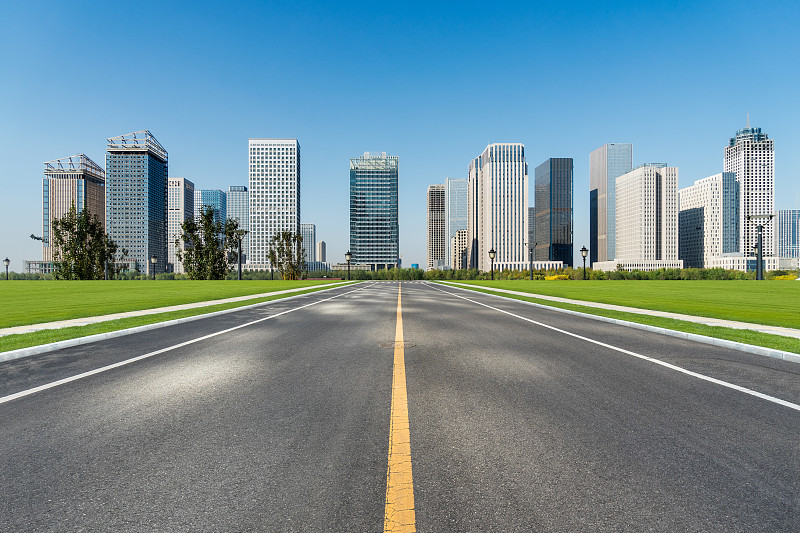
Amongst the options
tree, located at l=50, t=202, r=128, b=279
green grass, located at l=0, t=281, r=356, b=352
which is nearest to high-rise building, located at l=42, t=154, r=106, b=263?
tree, located at l=50, t=202, r=128, b=279

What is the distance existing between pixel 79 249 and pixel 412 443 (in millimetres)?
73539

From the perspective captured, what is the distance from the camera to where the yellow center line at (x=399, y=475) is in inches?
→ 91.6

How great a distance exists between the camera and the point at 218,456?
3.28 meters

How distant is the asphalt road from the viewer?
2.46 m

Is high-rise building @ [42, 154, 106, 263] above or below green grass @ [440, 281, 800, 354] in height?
above

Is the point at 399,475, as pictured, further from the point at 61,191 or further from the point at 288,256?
the point at 61,191

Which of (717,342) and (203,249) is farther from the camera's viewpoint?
(203,249)

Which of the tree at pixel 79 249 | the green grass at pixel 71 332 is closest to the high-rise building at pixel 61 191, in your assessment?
the tree at pixel 79 249

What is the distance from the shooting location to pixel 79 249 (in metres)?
58.0

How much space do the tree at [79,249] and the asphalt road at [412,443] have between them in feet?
214

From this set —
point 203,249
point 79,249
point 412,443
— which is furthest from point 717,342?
point 79,249

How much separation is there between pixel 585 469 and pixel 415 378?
9.75 feet

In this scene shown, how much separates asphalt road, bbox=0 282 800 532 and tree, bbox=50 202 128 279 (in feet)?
214

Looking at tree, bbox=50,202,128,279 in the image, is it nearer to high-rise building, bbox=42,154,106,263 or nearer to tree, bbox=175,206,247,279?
tree, bbox=175,206,247,279
